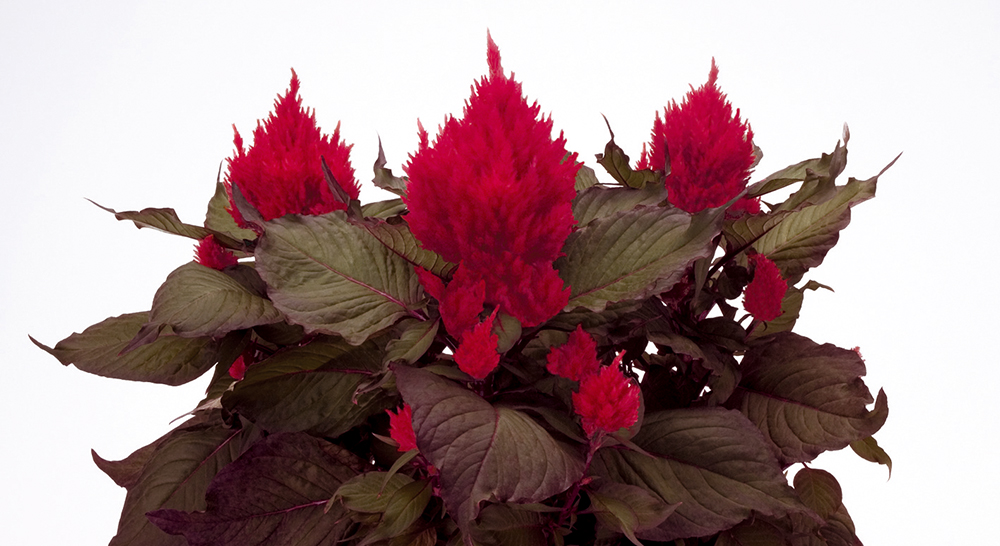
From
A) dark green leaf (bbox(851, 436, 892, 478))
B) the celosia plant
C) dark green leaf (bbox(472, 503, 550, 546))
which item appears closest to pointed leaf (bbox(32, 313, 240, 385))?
the celosia plant

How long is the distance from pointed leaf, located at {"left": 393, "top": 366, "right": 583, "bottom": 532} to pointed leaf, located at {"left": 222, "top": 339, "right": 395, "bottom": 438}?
252 mm

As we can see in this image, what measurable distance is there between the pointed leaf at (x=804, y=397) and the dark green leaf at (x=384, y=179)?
2.01 feet

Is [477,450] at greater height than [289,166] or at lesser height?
lesser

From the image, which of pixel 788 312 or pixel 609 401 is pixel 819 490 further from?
pixel 609 401

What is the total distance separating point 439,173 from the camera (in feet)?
3.12

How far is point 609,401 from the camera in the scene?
0.84 m

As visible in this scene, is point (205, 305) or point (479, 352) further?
point (205, 305)

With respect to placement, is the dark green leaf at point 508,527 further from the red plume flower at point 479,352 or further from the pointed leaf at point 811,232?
the pointed leaf at point 811,232

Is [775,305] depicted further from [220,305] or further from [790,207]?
[220,305]

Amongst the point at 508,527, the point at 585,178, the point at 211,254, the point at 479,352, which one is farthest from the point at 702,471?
the point at 211,254

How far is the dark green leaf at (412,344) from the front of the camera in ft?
3.14

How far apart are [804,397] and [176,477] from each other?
3.04 ft

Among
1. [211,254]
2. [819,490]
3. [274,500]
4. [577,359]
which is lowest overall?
[274,500]

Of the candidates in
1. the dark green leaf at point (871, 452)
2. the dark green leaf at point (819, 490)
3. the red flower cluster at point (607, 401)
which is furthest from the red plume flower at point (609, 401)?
the dark green leaf at point (871, 452)
